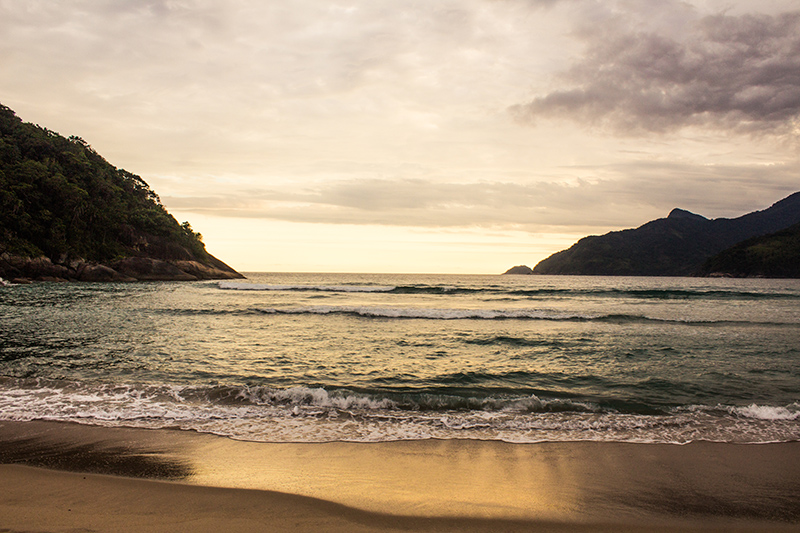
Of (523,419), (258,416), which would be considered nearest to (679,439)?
(523,419)

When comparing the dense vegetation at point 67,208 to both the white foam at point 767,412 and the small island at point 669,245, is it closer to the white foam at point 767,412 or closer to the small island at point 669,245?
the white foam at point 767,412

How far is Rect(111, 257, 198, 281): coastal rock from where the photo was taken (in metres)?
59.6

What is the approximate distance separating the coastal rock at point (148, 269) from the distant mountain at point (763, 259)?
140937 millimetres

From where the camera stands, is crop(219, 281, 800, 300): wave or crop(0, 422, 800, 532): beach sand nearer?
crop(0, 422, 800, 532): beach sand

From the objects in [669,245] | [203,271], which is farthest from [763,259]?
[203,271]

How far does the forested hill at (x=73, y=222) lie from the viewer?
4944 cm

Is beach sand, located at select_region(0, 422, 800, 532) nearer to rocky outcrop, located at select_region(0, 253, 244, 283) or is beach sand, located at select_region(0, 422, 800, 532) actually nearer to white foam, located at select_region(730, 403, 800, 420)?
white foam, located at select_region(730, 403, 800, 420)

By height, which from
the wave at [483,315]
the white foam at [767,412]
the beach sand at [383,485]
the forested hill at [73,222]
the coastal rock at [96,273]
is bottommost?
the wave at [483,315]

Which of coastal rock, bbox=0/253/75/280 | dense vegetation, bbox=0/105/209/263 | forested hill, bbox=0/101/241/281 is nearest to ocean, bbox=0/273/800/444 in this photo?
coastal rock, bbox=0/253/75/280

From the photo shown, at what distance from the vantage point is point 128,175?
290ft

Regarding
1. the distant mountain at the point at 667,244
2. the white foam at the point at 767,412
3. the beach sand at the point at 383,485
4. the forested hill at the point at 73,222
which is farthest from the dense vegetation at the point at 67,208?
the distant mountain at the point at 667,244

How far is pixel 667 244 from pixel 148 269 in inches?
7695

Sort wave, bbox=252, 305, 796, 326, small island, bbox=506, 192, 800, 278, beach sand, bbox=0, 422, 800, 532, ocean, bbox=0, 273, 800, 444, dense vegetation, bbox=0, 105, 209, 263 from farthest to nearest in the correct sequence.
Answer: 1. small island, bbox=506, 192, 800, 278
2. dense vegetation, bbox=0, 105, 209, 263
3. wave, bbox=252, 305, 796, 326
4. ocean, bbox=0, 273, 800, 444
5. beach sand, bbox=0, 422, 800, 532

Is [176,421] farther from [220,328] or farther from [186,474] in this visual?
[220,328]
